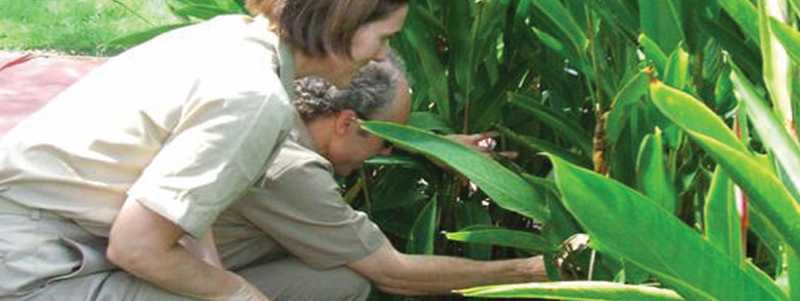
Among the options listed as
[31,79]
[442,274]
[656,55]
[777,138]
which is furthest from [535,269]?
[31,79]

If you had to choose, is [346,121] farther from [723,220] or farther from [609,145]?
[723,220]

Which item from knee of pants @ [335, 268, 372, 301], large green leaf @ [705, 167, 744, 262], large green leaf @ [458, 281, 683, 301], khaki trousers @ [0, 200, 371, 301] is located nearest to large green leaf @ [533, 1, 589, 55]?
knee of pants @ [335, 268, 372, 301]

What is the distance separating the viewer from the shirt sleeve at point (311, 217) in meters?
2.65

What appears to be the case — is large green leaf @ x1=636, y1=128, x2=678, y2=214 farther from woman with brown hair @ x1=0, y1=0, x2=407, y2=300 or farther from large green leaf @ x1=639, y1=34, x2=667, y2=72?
woman with brown hair @ x1=0, y1=0, x2=407, y2=300

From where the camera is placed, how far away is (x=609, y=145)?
7.64ft

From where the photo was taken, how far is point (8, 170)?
91.7 inches

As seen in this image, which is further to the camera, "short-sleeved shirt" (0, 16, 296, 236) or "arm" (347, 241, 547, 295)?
"arm" (347, 241, 547, 295)

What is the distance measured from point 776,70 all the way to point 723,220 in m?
0.23

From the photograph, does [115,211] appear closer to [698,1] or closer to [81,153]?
[81,153]

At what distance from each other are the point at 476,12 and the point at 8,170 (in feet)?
3.43

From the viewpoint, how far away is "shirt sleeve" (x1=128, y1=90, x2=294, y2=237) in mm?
2156

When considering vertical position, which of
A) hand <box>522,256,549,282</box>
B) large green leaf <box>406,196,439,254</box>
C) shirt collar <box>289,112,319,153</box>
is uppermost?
shirt collar <box>289,112,319,153</box>

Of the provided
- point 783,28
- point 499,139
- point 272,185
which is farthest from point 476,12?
point 783,28

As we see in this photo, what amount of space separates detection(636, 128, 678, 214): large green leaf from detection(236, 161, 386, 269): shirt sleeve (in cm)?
82
